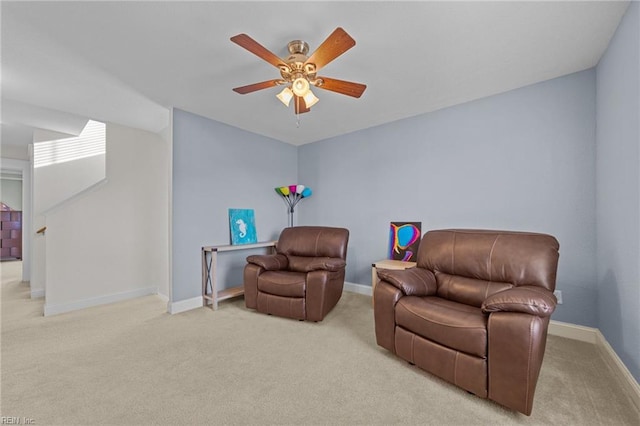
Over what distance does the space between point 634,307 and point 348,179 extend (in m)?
3.18

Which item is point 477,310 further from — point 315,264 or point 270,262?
point 270,262

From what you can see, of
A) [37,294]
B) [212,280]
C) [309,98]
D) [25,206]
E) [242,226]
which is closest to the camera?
[309,98]

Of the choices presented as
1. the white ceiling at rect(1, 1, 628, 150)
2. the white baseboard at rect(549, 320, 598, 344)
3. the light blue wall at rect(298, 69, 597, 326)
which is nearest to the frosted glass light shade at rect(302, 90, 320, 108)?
the white ceiling at rect(1, 1, 628, 150)

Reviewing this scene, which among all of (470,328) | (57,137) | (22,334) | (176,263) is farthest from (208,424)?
(57,137)

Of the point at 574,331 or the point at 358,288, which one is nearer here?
the point at 574,331

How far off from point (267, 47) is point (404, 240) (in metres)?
2.69

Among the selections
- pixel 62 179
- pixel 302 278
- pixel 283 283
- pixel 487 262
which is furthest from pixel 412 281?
pixel 62 179

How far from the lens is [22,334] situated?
2.55 metres

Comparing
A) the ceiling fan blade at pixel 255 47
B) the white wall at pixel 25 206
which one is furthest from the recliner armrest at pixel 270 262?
the white wall at pixel 25 206

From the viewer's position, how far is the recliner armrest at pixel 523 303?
145 centimetres

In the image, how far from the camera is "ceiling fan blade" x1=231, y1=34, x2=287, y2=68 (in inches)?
62.4

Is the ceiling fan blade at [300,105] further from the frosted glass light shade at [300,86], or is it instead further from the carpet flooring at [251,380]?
the carpet flooring at [251,380]

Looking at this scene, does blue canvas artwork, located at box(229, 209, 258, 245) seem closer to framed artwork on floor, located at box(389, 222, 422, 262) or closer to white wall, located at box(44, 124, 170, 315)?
white wall, located at box(44, 124, 170, 315)

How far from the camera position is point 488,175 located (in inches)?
116
